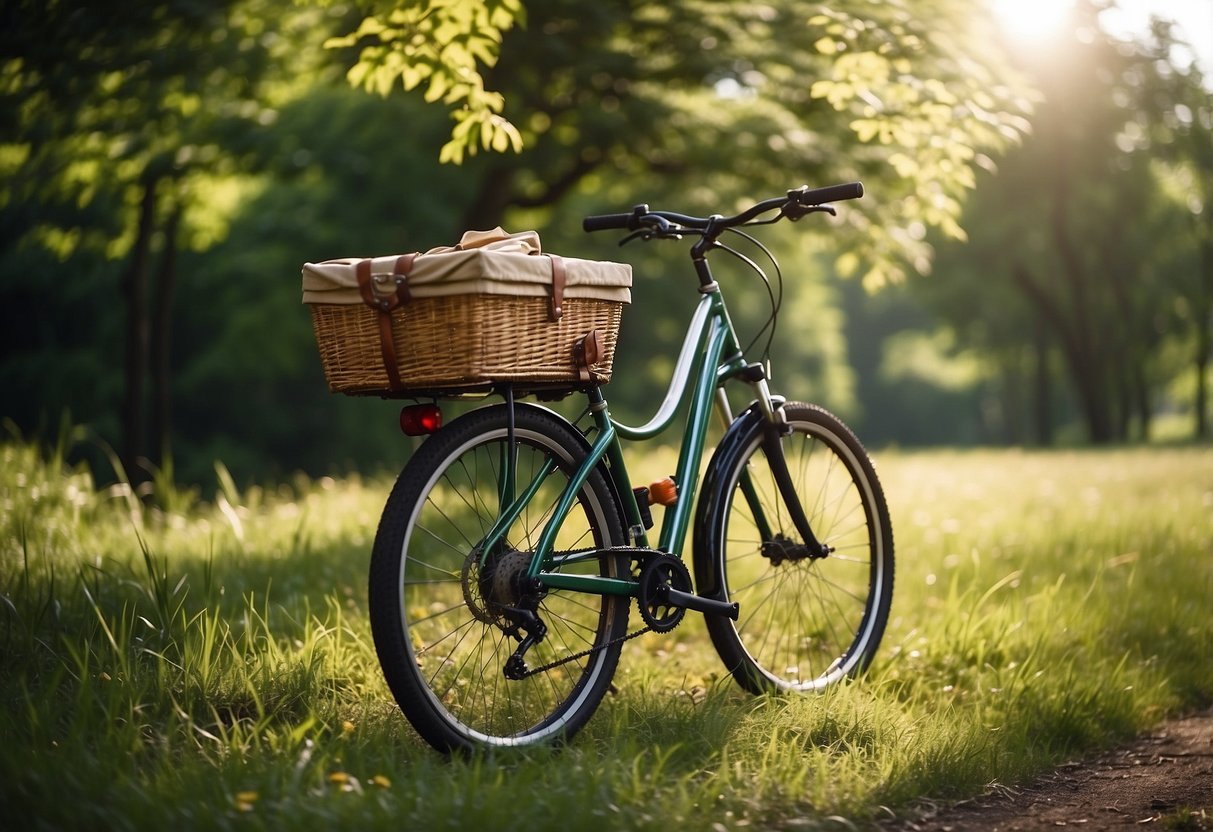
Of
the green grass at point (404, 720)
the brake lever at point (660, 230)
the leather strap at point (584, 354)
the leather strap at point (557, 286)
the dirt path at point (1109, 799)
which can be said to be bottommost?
the dirt path at point (1109, 799)

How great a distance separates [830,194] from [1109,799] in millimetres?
1899

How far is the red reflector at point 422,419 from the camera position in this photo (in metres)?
3.03

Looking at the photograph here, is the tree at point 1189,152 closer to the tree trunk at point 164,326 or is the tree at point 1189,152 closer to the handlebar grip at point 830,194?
the tree trunk at point 164,326

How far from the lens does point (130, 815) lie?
2.48 m

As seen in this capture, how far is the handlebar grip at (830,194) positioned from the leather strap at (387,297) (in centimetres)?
129

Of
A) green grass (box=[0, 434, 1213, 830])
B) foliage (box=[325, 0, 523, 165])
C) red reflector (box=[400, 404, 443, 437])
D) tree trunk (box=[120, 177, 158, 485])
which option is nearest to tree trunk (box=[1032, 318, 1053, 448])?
tree trunk (box=[120, 177, 158, 485])

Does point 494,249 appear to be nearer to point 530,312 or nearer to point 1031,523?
point 530,312

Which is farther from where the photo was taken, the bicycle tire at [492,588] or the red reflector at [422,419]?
the red reflector at [422,419]

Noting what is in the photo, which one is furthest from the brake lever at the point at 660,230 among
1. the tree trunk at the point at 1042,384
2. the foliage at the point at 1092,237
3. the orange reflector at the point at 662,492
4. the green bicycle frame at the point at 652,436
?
the tree trunk at the point at 1042,384

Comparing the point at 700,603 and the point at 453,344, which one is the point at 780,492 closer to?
the point at 700,603

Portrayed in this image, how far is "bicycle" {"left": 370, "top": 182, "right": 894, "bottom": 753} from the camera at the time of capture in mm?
2980

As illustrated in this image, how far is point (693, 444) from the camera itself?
3701mm

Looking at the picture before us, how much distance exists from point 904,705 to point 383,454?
1961 centimetres

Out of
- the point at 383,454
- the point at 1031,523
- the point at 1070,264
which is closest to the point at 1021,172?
the point at 1070,264
